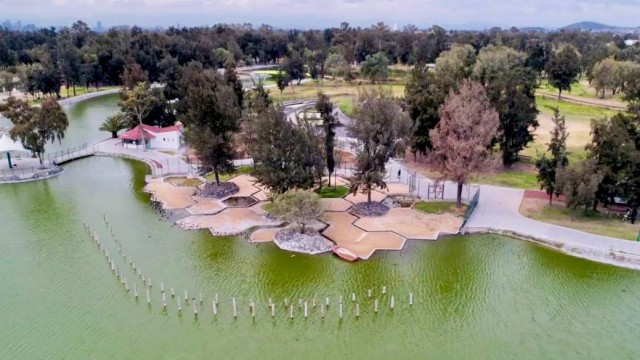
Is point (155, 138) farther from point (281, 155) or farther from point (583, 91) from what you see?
point (583, 91)

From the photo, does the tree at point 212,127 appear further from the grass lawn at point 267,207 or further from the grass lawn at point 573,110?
the grass lawn at point 573,110

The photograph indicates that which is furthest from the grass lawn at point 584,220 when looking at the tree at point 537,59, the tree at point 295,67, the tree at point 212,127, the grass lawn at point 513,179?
the tree at point 537,59

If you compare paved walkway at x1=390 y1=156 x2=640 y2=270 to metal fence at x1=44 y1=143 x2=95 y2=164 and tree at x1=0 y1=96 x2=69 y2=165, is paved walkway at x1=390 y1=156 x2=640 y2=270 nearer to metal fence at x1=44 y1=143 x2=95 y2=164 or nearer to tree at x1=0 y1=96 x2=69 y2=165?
tree at x1=0 y1=96 x2=69 y2=165

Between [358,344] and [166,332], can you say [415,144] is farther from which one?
[166,332]

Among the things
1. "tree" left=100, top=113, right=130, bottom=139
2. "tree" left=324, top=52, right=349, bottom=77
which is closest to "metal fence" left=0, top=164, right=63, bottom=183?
"tree" left=100, top=113, right=130, bottom=139

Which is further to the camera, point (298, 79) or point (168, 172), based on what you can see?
point (298, 79)

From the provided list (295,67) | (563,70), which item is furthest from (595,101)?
(295,67)

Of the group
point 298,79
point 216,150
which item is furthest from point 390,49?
point 216,150
